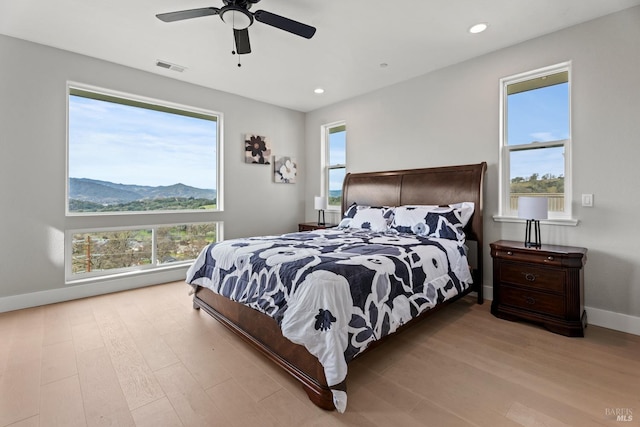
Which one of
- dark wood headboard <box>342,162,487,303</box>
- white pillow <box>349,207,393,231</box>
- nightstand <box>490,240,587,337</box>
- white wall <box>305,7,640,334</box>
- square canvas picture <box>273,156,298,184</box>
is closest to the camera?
nightstand <box>490,240,587,337</box>

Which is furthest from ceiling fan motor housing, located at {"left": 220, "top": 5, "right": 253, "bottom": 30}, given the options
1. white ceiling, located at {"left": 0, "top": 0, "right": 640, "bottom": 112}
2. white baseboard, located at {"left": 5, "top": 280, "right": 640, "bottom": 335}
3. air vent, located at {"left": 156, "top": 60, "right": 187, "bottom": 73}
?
white baseboard, located at {"left": 5, "top": 280, "right": 640, "bottom": 335}

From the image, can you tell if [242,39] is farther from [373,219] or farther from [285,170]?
[285,170]

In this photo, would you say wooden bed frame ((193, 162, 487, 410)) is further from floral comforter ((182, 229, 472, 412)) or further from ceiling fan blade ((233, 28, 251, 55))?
ceiling fan blade ((233, 28, 251, 55))

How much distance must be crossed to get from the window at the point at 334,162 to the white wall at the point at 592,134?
1.86m

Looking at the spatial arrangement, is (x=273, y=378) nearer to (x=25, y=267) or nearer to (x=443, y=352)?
(x=443, y=352)

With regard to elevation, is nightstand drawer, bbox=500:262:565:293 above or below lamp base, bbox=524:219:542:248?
below

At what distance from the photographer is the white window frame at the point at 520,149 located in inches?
115

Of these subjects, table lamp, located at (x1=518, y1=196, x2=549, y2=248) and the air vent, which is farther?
the air vent

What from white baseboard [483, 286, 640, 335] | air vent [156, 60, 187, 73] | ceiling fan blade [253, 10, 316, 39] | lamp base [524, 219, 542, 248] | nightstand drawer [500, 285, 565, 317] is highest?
air vent [156, 60, 187, 73]

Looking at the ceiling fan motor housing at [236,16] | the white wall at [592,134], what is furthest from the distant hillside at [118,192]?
the white wall at [592,134]

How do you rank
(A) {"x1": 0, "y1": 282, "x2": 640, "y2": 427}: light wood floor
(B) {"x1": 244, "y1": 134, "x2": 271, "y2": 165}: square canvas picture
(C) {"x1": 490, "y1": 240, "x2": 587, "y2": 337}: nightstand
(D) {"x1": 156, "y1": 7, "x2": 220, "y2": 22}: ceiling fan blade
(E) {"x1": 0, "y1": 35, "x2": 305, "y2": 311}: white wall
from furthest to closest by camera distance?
(B) {"x1": 244, "y1": 134, "x2": 271, "y2": 165}: square canvas picture
(E) {"x1": 0, "y1": 35, "x2": 305, "y2": 311}: white wall
(C) {"x1": 490, "y1": 240, "x2": 587, "y2": 337}: nightstand
(D) {"x1": 156, "y1": 7, "x2": 220, "y2": 22}: ceiling fan blade
(A) {"x1": 0, "y1": 282, "x2": 640, "y2": 427}: light wood floor

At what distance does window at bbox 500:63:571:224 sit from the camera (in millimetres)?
2977

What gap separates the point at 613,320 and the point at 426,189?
2.14m

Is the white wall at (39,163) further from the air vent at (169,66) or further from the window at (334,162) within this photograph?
the window at (334,162)
